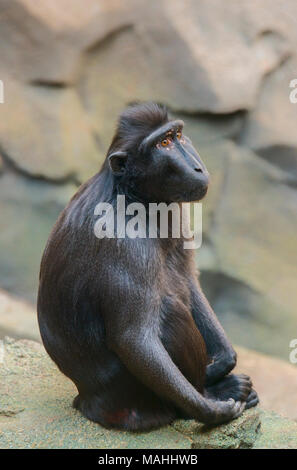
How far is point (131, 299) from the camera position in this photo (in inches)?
130

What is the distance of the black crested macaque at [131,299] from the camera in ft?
10.9

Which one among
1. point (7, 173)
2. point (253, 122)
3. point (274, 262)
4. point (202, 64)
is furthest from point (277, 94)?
point (7, 173)

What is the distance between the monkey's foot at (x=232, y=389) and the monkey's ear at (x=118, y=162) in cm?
131

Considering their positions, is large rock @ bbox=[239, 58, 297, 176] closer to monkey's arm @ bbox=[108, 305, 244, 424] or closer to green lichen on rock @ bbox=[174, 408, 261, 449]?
green lichen on rock @ bbox=[174, 408, 261, 449]

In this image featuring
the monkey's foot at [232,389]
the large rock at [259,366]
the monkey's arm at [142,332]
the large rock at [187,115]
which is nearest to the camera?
the monkey's arm at [142,332]

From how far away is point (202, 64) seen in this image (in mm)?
6988

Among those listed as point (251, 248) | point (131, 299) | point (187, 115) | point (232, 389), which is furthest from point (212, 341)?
point (187, 115)

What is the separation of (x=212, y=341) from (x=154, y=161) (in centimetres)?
114

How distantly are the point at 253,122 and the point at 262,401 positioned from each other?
2.72 meters

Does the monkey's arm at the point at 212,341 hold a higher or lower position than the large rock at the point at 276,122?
lower

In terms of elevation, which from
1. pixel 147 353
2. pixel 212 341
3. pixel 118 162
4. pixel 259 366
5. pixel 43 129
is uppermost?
pixel 43 129

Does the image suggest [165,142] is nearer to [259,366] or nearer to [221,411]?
[221,411]

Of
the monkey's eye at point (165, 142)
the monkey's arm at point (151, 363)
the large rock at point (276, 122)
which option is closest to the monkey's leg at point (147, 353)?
the monkey's arm at point (151, 363)

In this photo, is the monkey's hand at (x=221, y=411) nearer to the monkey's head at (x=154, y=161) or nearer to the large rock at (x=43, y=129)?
the monkey's head at (x=154, y=161)
